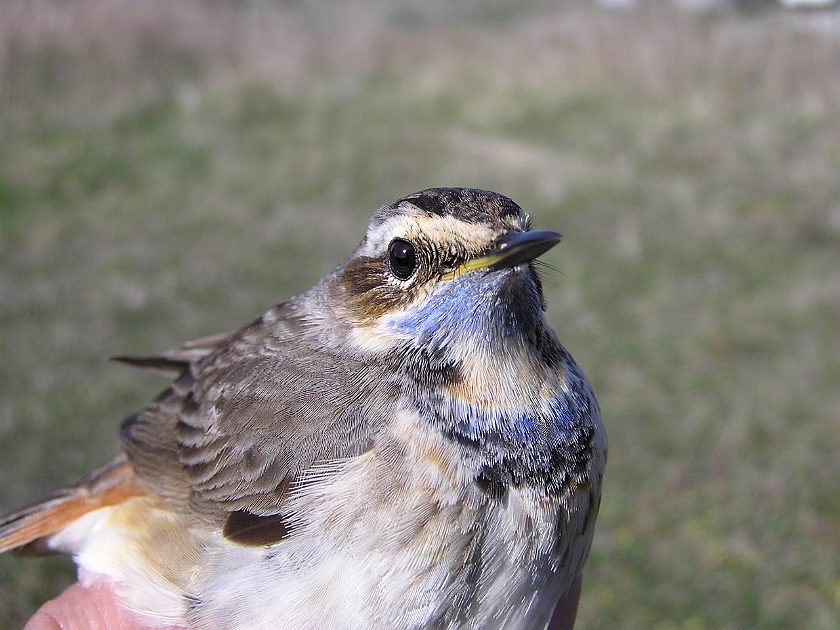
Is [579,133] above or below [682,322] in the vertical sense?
above

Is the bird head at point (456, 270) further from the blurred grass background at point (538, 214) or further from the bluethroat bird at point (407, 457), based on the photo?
the blurred grass background at point (538, 214)

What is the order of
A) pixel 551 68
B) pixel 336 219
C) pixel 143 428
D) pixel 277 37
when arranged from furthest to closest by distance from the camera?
pixel 277 37 → pixel 551 68 → pixel 336 219 → pixel 143 428

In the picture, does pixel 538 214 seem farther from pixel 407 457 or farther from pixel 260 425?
pixel 407 457

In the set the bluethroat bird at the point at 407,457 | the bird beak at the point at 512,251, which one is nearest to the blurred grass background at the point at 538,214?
the bluethroat bird at the point at 407,457

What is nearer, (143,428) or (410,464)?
(410,464)

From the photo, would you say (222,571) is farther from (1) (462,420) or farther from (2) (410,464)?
(1) (462,420)

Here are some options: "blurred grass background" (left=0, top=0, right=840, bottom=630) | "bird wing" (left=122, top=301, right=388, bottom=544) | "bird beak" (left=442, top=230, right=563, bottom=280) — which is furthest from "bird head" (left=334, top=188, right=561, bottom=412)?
"blurred grass background" (left=0, top=0, right=840, bottom=630)

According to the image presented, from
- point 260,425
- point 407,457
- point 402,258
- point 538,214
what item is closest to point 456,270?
point 402,258

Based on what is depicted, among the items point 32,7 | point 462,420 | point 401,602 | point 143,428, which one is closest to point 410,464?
point 462,420
